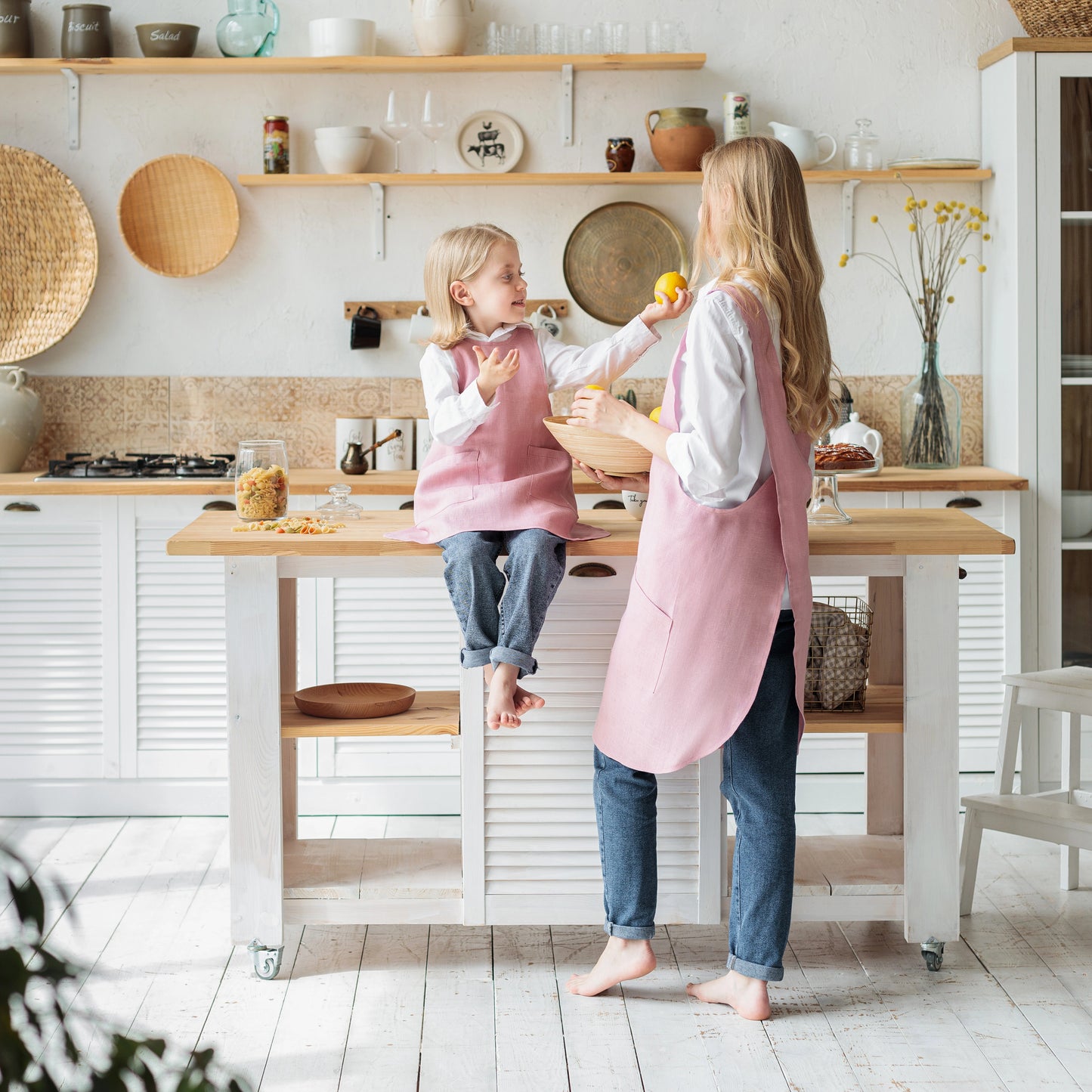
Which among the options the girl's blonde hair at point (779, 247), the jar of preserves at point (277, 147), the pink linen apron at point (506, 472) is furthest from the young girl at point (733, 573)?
the jar of preserves at point (277, 147)

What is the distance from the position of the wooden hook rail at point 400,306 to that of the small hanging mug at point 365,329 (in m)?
0.02

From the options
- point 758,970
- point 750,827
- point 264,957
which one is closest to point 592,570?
point 750,827

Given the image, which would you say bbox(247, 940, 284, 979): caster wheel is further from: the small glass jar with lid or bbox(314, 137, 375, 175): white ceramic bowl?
the small glass jar with lid

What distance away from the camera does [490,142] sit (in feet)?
12.2

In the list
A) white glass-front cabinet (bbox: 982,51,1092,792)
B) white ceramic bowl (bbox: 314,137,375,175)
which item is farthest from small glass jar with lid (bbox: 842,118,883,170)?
white ceramic bowl (bbox: 314,137,375,175)

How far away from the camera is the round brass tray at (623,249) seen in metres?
3.75

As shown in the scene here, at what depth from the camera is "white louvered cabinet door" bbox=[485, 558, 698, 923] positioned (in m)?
2.29

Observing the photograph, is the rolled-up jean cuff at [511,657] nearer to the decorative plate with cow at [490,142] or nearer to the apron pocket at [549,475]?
the apron pocket at [549,475]

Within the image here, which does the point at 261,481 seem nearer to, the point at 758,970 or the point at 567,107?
the point at 758,970

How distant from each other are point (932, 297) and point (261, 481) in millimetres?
2259

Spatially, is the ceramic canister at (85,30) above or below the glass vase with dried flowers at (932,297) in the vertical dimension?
above

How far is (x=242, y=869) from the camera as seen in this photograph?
2301 mm

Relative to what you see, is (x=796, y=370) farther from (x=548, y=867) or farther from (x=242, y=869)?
(x=242, y=869)

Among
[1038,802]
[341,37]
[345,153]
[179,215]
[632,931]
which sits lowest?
[632,931]
